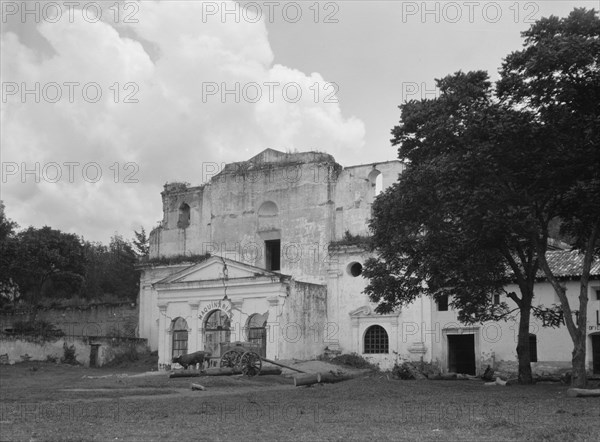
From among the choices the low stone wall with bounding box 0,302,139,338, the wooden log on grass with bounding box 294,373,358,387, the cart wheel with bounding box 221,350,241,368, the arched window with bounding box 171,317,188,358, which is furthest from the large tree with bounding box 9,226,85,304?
the wooden log on grass with bounding box 294,373,358,387

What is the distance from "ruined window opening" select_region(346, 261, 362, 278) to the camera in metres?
39.5

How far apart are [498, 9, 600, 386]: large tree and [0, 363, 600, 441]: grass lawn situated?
503 cm

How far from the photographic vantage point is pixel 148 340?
4375 centimetres

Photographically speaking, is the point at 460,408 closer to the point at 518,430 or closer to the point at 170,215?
the point at 518,430

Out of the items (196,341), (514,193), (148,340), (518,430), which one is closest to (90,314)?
(148,340)

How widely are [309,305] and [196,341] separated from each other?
5.91 m

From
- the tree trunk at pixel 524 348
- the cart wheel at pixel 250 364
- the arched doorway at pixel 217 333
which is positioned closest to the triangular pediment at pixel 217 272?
the arched doorway at pixel 217 333

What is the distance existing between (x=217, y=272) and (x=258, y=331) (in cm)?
369

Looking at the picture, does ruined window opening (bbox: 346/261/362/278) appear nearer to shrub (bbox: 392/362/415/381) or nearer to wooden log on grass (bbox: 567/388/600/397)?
shrub (bbox: 392/362/415/381)

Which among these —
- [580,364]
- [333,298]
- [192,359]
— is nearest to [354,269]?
[333,298]

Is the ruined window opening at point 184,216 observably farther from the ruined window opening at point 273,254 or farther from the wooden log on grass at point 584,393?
the wooden log on grass at point 584,393

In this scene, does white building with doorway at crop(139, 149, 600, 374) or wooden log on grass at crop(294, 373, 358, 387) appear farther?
white building with doorway at crop(139, 149, 600, 374)

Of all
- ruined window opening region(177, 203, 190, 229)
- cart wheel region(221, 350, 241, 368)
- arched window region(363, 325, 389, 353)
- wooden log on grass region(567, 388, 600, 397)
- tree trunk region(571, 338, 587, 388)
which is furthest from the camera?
ruined window opening region(177, 203, 190, 229)

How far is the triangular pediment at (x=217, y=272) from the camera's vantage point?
121 feet
